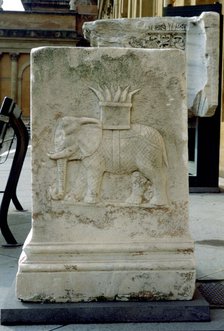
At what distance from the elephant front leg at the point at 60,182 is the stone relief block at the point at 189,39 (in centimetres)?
389

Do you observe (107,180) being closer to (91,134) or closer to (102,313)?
(91,134)

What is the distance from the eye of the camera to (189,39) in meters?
6.61

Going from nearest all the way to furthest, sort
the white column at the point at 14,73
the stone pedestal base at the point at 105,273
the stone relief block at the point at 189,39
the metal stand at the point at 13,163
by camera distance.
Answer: the stone pedestal base at the point at 105,273, the metal stand at the point at 13,163, the stone relief block at the point at 189,39, the white column at the point at 14,73

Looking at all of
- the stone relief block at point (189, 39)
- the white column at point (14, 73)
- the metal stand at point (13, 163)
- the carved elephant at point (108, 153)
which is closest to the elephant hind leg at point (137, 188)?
the carved elephant at point (108, 153)

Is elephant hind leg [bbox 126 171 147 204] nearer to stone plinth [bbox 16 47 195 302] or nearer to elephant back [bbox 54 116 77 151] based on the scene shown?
stone plinth [bbox 16 47 195 302]

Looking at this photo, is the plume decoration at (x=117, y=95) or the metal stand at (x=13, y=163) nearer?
the plume decoration at (x=117, y=95)

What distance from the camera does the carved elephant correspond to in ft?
8.41

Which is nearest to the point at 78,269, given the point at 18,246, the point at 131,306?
the point at 131,306

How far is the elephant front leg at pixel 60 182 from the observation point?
101 inches

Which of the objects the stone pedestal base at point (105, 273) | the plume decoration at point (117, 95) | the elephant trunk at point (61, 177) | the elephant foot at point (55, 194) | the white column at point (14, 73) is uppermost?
the white column at point (14, 73)

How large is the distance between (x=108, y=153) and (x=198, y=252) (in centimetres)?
144

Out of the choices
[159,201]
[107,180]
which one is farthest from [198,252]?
[107,180]

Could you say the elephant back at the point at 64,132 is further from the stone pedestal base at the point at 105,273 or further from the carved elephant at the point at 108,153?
the stone pedestal base at the point at 105,273

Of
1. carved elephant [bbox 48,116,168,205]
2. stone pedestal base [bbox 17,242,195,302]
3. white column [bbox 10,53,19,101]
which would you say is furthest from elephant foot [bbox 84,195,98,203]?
white column [bbox 10,53,19,101]
